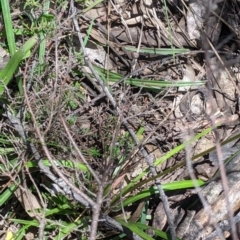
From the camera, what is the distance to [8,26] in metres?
1.91

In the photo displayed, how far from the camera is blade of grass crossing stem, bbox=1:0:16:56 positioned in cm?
190

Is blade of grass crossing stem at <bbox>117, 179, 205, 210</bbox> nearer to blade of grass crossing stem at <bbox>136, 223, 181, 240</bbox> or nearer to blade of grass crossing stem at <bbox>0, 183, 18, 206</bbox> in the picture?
blade of grass crossing stem at <bbox>136, 223, 181, 240</bbox>

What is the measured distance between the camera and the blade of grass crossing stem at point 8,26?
190 centimetres

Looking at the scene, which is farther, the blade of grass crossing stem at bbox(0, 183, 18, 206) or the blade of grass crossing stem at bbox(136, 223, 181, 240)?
the blade of grass crossing stem at bbox(0, 183, 18, 206)

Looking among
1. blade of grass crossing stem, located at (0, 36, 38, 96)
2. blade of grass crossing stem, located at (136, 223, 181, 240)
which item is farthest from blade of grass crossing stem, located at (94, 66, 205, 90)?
blade of grass crossing stem, located at (136, 223, 181, 240)

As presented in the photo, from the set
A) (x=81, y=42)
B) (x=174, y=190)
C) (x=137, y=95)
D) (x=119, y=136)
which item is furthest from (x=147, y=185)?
(x=81, y=42)

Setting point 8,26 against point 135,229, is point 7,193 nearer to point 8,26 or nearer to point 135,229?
point 135,229

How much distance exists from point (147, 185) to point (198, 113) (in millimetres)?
426

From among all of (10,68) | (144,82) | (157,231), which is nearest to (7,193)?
(10,68)

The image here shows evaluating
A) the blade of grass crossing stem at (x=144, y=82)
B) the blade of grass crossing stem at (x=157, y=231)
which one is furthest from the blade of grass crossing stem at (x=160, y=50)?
the blade of grass crossing stem at (x=157, y=231)

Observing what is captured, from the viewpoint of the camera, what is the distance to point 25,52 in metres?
1.90

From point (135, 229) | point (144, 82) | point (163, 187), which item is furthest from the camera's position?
point (144, 82)

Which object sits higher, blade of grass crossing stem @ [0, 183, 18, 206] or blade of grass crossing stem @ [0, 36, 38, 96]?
blade of grass crossing stem @ [0, 36, 38, 96]

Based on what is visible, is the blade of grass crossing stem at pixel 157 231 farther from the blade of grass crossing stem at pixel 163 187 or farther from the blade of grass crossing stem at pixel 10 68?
the blade of grass crossing stem at pixel 10 68
